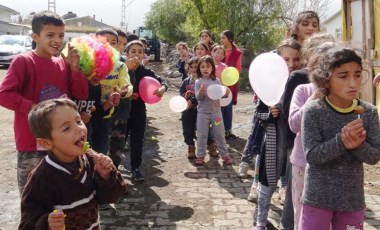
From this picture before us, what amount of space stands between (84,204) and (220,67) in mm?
5374

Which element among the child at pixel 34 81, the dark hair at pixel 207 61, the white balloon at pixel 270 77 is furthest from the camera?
the dark hair at pixel 207 61

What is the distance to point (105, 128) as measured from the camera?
14.4 ft

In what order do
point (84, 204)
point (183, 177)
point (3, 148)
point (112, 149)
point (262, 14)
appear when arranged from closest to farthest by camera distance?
point (84, 204) → point (112, 149) → point (183, 177) → point (3, 148) → point (262, 14)

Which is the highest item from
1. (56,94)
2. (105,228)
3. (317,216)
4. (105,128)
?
(56,94)

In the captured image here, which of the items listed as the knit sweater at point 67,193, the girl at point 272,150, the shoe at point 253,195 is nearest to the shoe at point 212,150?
the shoe at point 253,195

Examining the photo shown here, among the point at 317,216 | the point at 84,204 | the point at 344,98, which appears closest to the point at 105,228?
the point at 84,204

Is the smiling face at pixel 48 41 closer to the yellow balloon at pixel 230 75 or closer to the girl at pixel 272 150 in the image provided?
the girl at pixel 272 150

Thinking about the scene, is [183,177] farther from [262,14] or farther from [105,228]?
[262,14]

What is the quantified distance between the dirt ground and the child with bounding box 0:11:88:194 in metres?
1.33

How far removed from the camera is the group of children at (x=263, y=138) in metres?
2.27

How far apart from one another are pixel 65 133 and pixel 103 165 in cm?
26

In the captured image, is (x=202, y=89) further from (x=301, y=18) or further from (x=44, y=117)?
(x=44, y=117)

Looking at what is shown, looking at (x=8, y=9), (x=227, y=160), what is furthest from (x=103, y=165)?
(x=8, y=9)

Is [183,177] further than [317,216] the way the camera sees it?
Yes
